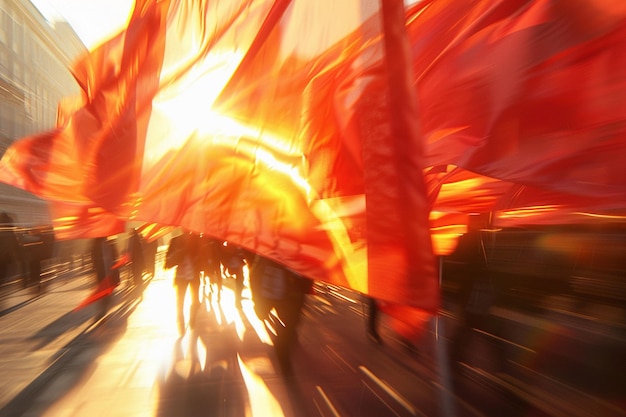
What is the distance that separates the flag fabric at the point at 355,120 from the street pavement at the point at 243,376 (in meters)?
0.73

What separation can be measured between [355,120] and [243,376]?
377 cm

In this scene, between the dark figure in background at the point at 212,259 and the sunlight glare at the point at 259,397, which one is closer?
the sunlight glare at the point at 259,397

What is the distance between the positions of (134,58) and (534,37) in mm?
2713

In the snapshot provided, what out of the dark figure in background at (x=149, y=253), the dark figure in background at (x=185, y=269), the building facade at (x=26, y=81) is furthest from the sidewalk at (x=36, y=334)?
the building facade at (x=26, y=81)

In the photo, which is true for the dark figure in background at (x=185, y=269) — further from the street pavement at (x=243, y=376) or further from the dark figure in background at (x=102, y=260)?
the dark figure in background at (x=102, y=260)

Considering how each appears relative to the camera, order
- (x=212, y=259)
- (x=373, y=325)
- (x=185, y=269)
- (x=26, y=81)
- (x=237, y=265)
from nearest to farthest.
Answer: (x=373, y=325) → (x=185, y=269) → (x=237, y=265) → (x=212, y=259) → (x=26, y=81)

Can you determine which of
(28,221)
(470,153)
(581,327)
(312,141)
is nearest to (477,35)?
(470,153)

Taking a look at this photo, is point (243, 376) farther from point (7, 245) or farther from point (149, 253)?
point (149, 253)

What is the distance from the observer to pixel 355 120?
3.02m

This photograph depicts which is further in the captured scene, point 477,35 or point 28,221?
point 28,221

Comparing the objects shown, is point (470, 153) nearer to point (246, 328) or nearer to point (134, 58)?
point (134, 58)

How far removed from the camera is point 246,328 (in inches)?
369

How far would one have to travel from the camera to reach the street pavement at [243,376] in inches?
195

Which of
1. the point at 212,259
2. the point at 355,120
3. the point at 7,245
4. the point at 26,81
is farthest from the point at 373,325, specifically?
the point at 26,81
